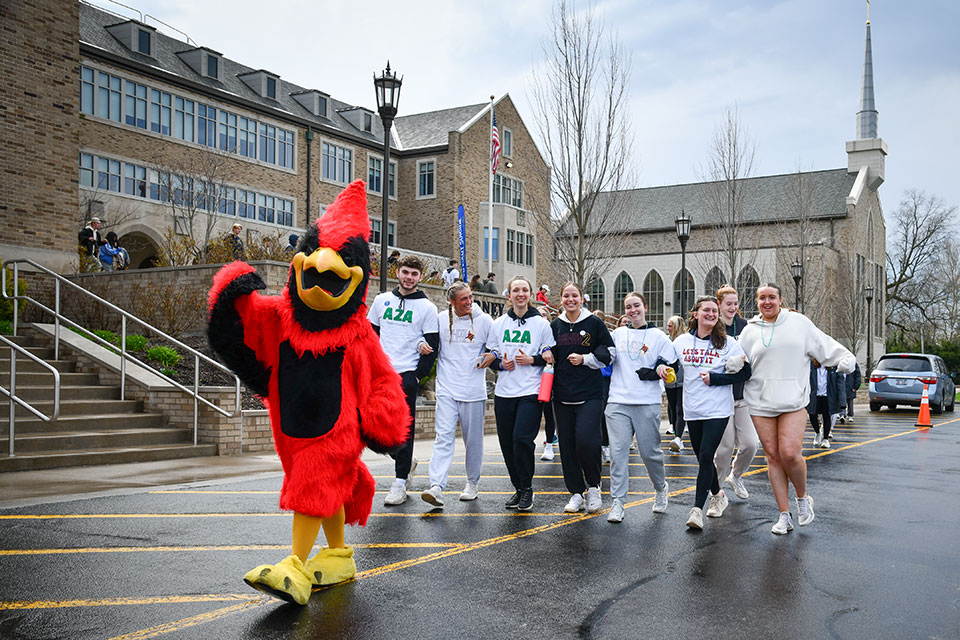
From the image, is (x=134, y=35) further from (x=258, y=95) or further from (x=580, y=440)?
(x=580, y=440)

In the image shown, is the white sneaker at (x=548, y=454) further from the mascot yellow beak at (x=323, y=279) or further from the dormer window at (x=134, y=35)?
the dormer window at (x=134, y=35)

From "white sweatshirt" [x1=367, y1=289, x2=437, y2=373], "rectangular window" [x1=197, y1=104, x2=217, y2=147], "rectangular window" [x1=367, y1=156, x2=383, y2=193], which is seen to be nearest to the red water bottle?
"white sweatshirt" [x1=367, y1=289, x2=437, y2=373]

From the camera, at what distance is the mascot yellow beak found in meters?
4.76

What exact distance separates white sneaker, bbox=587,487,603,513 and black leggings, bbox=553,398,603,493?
0.17 feet

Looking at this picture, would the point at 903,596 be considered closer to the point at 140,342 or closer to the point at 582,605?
the point at 582,605

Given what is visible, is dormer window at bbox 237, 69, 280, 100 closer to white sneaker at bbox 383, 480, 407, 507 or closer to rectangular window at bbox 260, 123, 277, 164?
rectangular window at bbox 260, 123, 277, 164

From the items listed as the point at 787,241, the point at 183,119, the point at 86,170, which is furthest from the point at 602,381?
the point at 787,241

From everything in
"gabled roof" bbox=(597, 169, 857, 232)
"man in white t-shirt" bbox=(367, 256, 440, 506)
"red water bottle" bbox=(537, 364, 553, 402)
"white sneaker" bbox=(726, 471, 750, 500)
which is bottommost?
"white sneaker" bbox=(726, 471, 750, 500)

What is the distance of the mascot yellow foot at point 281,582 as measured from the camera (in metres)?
4.31

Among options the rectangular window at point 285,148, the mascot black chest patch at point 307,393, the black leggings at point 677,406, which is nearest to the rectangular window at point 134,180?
the rectangular window at point 285,148

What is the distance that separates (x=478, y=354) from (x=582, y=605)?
3.37 meters

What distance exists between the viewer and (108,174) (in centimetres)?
2655

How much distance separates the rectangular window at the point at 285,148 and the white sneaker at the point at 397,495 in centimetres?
2757

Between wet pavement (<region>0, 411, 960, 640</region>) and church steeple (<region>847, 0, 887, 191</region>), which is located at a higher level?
church steeple (<region>847, 0, 887, 191</region>)
